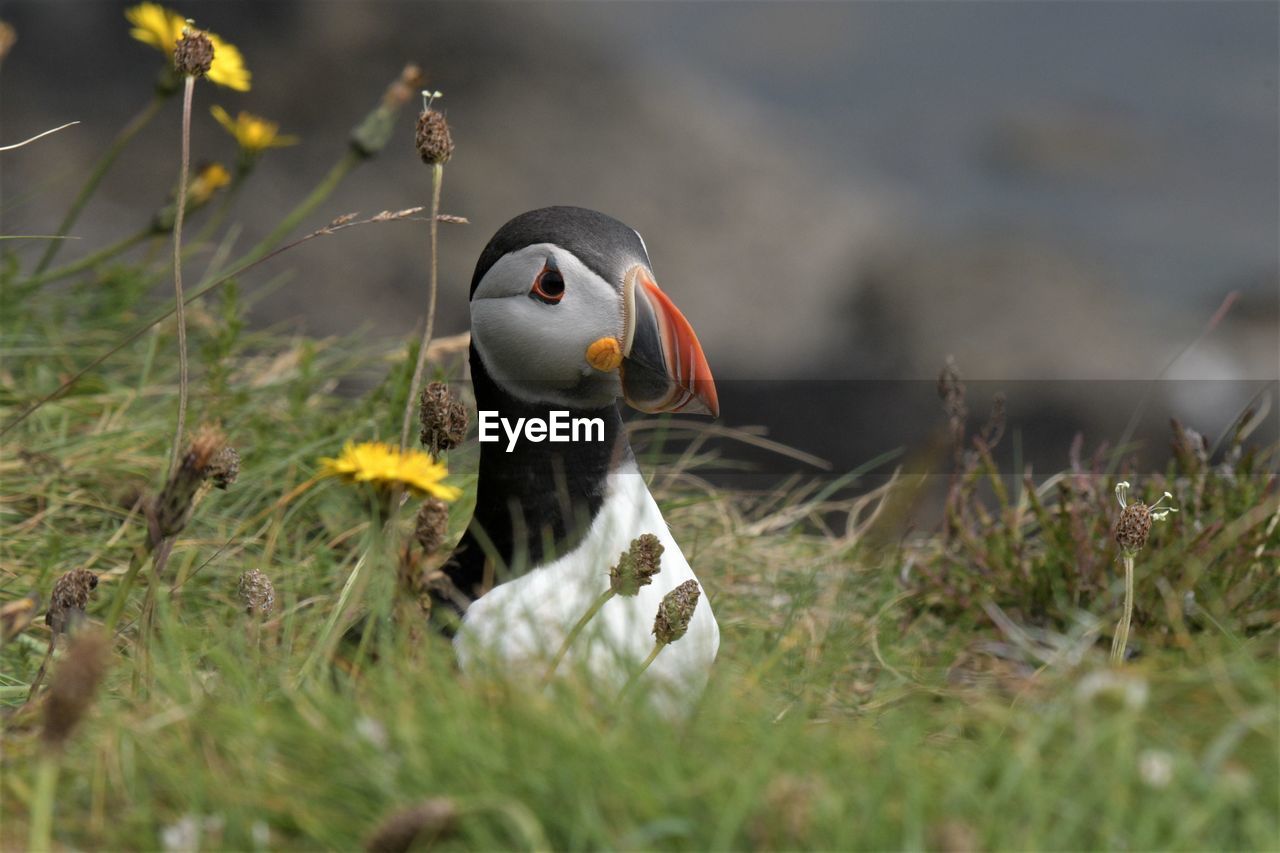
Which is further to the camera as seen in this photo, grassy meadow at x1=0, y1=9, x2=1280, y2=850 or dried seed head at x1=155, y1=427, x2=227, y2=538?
dried seed head at x1=155, y1=427, x2=227, y2=538

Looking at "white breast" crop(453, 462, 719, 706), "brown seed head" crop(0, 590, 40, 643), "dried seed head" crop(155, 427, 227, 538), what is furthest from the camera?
"white breast" crop(453, 462, 719, 706)

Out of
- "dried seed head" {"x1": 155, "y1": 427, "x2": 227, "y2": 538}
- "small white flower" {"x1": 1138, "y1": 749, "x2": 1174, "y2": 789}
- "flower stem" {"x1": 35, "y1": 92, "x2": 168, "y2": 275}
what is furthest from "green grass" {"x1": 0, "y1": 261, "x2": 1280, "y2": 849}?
"flower stem" {"x1": 35, "y1": 92, "x2": 168, "y2": 275}

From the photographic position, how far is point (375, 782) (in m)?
1.82

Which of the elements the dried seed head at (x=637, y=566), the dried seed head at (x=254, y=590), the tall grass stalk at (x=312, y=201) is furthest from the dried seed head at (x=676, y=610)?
the tall grass stalk at (x=312, y=201)

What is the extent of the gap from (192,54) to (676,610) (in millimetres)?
1336

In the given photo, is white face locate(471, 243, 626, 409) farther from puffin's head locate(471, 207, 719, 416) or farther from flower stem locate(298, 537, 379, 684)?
flower stem locate(298, 537, 379, 684)

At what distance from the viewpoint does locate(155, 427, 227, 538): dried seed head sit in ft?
7.06

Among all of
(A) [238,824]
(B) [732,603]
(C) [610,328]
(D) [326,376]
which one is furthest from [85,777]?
(D) [326,376]

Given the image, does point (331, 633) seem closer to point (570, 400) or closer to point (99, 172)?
point (570, 400)

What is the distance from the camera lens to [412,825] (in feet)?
5.44

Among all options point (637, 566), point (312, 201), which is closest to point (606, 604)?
point (637, 566)

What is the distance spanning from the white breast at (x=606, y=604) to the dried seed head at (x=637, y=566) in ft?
0.13

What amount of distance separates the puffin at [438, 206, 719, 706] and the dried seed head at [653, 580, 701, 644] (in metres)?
0.38

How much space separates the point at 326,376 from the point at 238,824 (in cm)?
327
